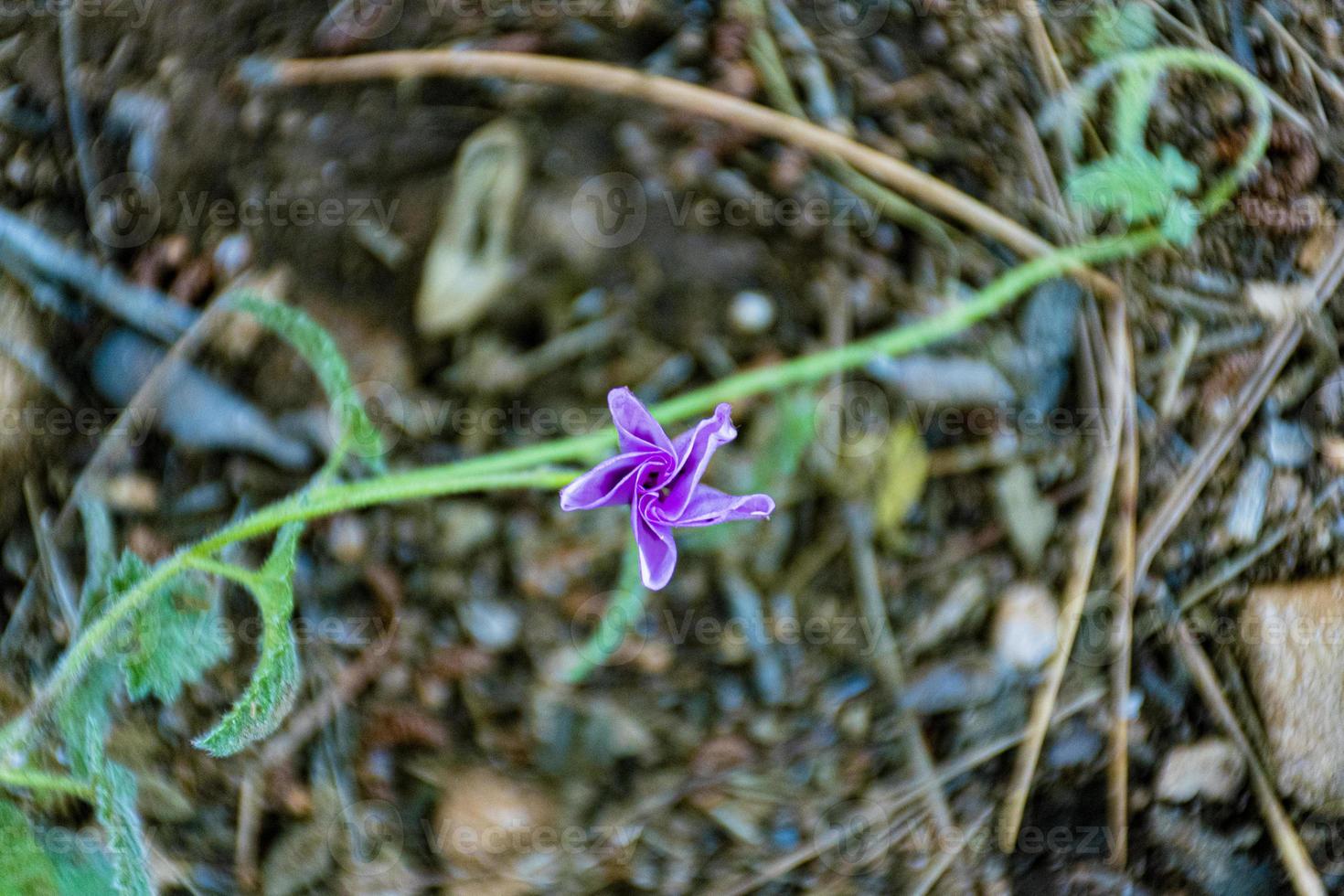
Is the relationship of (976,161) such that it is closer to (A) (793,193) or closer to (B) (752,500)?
(A) (793,193)

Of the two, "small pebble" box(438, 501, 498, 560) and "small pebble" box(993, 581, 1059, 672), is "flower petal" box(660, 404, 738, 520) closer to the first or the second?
"small pebble" box(438, 501, 498, 560)

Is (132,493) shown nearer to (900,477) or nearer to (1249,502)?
(900,477)

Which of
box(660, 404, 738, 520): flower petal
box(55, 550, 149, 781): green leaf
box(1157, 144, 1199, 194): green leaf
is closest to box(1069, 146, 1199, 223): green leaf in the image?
box(1157, 144, 1199, 194): green leaf

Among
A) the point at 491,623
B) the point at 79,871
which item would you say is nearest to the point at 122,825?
the point at 79,871

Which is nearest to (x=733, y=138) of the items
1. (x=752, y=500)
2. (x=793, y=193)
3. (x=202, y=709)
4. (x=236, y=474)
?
(x=793, y=193)

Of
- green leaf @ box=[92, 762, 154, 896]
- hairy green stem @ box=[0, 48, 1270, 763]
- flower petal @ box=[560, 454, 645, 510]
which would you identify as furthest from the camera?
green leaf @ box=[92, 762, 154, 896]
